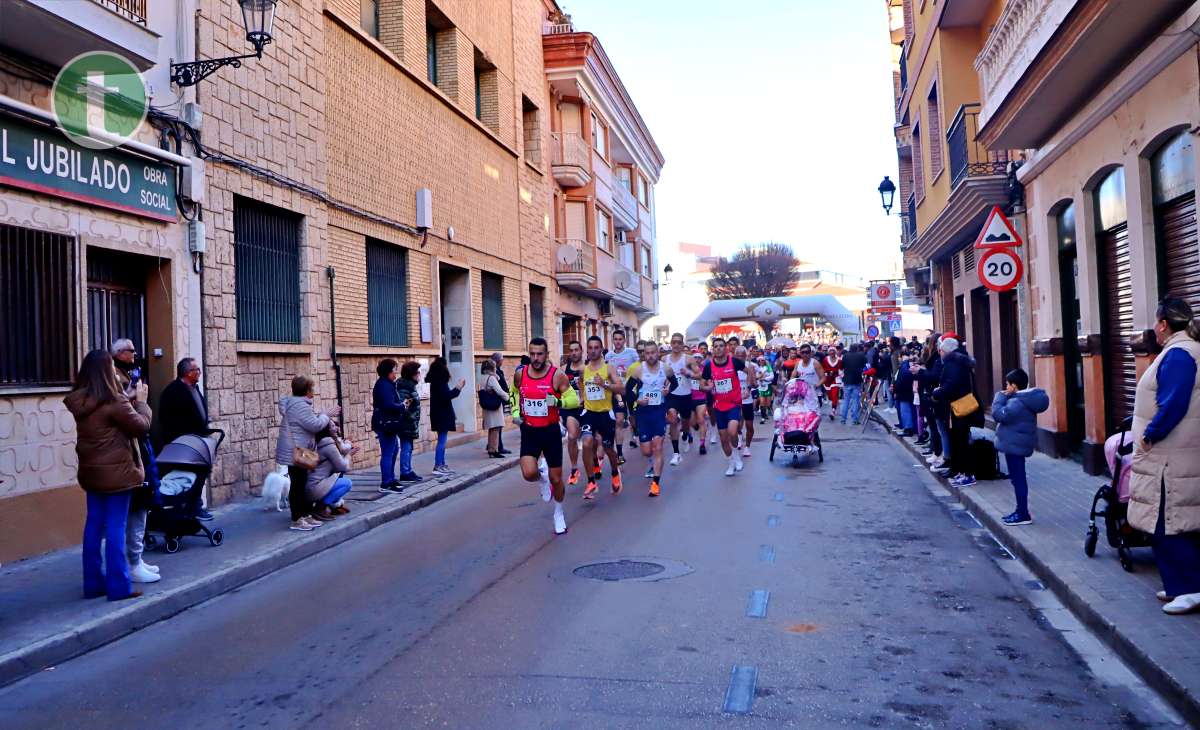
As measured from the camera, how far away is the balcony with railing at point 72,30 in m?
8.14

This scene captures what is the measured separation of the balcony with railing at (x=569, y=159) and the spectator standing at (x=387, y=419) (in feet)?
54.0

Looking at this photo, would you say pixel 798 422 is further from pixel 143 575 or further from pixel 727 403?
pixel 143 575

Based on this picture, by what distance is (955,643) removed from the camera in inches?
223

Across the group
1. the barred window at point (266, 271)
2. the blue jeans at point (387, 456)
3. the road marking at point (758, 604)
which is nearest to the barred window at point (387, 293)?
the barred window at point (266, 271)

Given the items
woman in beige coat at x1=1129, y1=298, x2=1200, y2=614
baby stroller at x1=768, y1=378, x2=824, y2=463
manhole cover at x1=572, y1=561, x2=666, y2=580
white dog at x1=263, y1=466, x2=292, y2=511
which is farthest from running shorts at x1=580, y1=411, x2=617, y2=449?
woman in beige coat at x1=1129, y1=298, x2=1200, y2=614

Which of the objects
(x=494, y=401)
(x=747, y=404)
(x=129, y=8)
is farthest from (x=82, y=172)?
(x=747, y=404)

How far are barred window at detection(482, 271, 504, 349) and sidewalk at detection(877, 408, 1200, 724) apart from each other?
42.8 ft

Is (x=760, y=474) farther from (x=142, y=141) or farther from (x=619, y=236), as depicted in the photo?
(x=619, y=236)

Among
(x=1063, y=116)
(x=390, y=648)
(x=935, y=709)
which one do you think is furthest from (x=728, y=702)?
(x=1063, y=116)

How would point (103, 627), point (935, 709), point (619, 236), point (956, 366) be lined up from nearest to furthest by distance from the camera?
point (935, 709) → point (103, 627) → point (956, 366) → point (619, 236)

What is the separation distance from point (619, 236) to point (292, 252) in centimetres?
2500

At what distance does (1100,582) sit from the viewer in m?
6.57

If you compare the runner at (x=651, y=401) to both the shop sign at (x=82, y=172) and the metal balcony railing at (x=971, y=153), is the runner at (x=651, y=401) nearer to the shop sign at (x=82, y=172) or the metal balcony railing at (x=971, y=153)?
the shop sign at (x=82, y=172)

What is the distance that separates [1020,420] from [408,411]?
7.46 m
